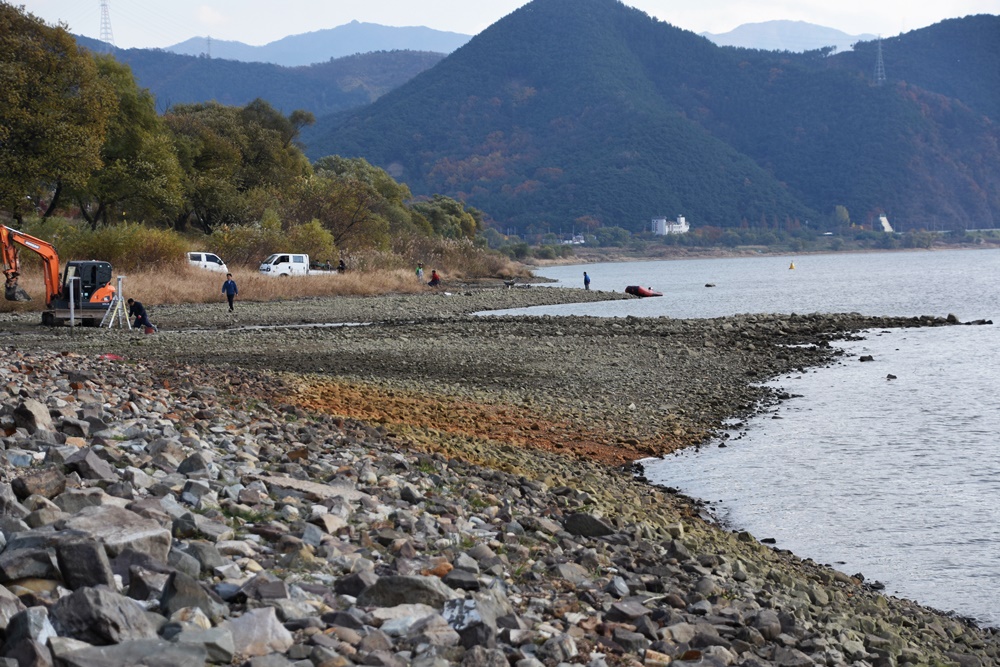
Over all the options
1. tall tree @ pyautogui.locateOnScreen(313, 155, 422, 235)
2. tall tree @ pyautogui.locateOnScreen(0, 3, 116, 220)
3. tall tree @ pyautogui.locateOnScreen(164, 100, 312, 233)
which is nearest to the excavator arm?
tall tree @ pyautogui.locateOnScreen(0, 3, 116, 220)

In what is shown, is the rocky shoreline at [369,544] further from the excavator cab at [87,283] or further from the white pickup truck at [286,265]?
the white pickup truck at [286,265]

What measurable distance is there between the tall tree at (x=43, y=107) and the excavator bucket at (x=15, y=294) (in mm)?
11474

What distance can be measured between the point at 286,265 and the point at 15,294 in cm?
2234

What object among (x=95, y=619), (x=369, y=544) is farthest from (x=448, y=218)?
(x=95, y=619)

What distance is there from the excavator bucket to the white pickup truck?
1970 cm

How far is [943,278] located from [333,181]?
201 feet

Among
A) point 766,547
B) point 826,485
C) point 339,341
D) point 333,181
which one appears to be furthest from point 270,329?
point 333,181

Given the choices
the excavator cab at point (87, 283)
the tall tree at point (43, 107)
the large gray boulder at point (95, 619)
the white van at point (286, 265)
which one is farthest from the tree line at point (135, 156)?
the large gray boulder at point (95, 619)

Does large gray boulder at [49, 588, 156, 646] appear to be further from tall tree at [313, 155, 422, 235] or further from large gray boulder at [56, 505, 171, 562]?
tall tree at [313, 155, 422, 235]

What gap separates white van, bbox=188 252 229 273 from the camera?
52.5m

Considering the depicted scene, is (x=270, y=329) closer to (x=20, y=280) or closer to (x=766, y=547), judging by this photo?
(x=20, y=280)

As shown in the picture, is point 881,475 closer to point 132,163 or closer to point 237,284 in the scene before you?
point 237,284

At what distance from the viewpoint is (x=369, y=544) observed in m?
7.12

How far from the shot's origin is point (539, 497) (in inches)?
422
